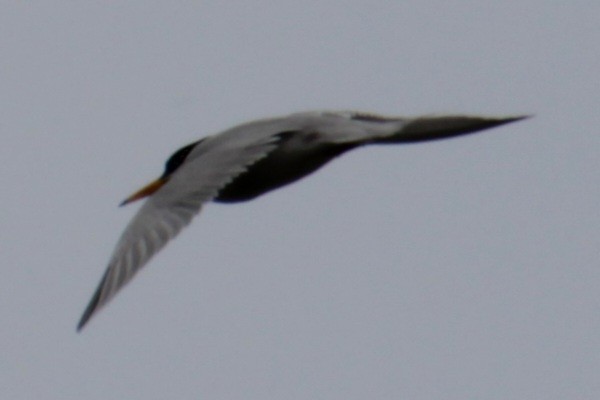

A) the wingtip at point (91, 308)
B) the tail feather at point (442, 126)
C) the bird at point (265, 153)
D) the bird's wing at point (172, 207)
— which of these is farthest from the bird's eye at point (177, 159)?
the wingtip at point (91, 308)

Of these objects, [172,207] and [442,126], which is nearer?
[172,207]

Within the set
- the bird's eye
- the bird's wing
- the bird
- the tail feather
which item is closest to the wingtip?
the bird's wing

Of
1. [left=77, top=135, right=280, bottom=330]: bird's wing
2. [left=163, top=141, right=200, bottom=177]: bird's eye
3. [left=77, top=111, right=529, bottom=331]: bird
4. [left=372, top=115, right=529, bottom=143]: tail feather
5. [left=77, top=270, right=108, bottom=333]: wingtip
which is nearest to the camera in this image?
[left=77, top=270, right=108, bottom=333]: wingtip

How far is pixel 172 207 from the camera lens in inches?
428

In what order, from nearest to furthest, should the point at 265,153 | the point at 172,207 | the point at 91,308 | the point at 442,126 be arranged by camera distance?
the point at 91,308 → the point at 172,207 → the point at 265,153 → the point at 442,126

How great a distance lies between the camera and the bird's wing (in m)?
10.3

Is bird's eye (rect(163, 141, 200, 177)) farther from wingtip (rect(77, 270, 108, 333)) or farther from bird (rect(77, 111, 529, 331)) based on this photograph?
wingtip (rect(77, 270, 108, 333))

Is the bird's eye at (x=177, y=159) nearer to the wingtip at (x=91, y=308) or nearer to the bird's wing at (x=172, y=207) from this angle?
the bird's wing at (x=172, y=207)

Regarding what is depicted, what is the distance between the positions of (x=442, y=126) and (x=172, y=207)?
5.74 feet

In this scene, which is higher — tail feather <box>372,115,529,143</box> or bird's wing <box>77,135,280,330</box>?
tail feather <box>372,115,529,143</box>

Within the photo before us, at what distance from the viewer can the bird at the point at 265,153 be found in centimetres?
1091

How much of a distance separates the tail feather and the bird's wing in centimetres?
77

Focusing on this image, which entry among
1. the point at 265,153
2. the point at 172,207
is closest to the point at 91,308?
the point at 172,207

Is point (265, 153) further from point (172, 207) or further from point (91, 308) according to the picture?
point (91, 308)
